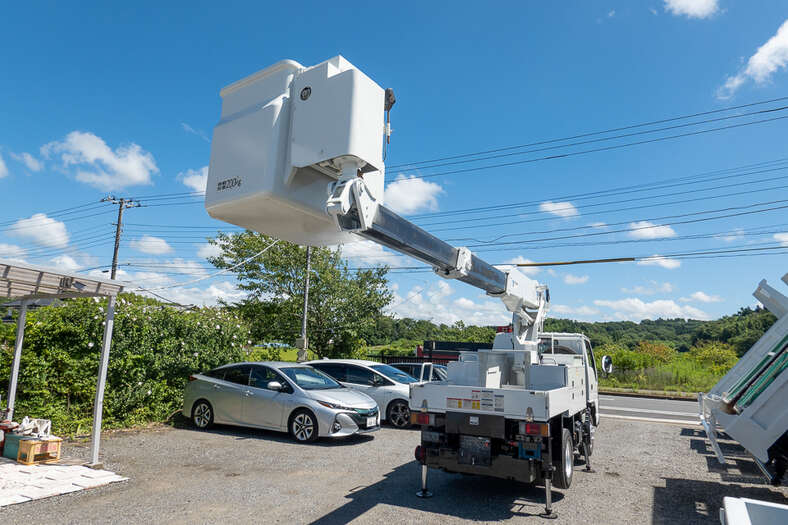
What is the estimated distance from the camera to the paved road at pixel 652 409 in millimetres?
13211

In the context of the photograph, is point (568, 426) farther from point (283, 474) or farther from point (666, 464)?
point (283, 474)

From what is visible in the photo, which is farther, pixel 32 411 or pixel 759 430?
Result: pixel 32 411

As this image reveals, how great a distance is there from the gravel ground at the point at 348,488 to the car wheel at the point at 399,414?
1589 mm

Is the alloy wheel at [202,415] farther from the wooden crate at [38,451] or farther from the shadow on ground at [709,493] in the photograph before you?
the shadow on ground at [709,493]

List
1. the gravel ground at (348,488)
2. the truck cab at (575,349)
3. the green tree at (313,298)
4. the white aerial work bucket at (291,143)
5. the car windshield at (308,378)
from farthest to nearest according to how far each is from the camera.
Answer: the green tree at (313,298)
the car windshield at (308,378)
the truck cab at (575,349)
the gravel ground at (348,488)
the white aerial work bucket at (291,143)

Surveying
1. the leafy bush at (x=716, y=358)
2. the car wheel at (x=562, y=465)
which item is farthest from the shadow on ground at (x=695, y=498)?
the leafy bush at (x=716, y=358)

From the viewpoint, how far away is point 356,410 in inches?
344

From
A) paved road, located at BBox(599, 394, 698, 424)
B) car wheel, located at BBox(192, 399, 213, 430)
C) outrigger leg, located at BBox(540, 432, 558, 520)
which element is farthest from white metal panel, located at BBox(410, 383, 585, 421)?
paved road, located at BBox(599, 394, 698, 424)

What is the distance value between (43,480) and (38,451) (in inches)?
35.6

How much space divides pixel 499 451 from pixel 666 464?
12.9 feet

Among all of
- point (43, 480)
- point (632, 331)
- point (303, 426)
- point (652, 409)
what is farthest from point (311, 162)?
point (632, 331)

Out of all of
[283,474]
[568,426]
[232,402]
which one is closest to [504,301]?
[568,426]

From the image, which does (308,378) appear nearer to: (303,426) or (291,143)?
(303,426)

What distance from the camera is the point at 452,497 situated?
18.9 ft
